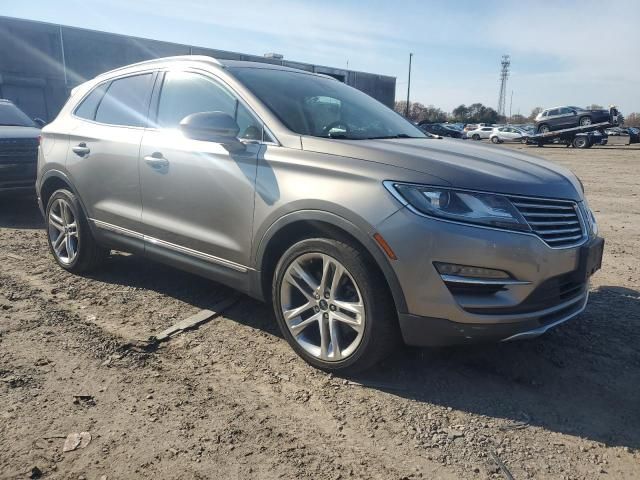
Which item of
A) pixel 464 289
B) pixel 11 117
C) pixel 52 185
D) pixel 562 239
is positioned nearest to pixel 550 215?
pixel 562 239

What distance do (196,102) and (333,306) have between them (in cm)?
182

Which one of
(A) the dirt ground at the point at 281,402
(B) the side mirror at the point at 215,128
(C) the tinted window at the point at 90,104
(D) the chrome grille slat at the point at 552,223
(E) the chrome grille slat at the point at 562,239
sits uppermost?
(C) the tinted window at the point at 90,104

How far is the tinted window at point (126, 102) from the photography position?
403cm

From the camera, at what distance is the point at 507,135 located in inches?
1681

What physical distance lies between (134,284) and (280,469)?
2.77m

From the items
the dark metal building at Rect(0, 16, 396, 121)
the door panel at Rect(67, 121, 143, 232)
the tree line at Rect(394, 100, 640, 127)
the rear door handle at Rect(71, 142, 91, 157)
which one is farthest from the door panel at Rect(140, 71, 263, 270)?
the tree line at Rect(394, 100, 640, 127)

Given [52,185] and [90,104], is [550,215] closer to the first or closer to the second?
[90,104]

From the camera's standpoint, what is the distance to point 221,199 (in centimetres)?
330

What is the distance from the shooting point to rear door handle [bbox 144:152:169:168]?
3633 mm

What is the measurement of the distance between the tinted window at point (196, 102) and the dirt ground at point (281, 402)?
1402 mm

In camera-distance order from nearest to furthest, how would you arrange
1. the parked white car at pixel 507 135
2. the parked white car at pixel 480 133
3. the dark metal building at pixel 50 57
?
1. the dark metal building at pixel 50 57
2. the parked white car at pixel 507 135
3. the parked white car at pixel 480 133

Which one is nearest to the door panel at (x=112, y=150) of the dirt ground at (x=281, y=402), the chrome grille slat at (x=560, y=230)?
the dirt ground at (x=281, y=402)

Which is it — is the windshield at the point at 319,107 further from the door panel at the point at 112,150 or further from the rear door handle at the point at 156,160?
the door panel at the point at 112,150

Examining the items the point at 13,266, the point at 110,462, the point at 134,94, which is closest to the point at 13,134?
the point at 13,266
